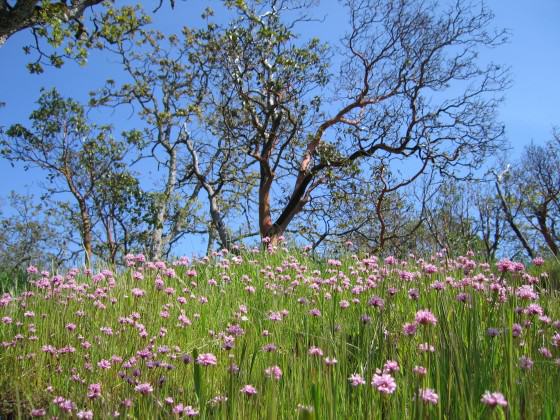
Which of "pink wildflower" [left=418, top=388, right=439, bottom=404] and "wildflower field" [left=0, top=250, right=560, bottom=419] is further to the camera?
"wildflower field" [left=0, top=250, right=560, bottom=419]

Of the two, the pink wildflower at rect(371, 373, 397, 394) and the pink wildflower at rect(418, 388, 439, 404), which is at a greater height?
the pink wildflower at rect(371, 373, 397, 394)

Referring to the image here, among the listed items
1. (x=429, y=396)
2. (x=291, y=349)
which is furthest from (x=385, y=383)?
(x=291, y=349)

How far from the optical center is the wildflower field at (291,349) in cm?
215

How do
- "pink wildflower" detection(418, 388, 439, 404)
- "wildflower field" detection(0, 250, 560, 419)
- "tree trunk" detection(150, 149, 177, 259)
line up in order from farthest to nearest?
"tree trunk" detection(150, 149, 177, 259)
"wildflower field" detection(0, 250, 560, 419)
"pink wildflower" detection(418, 388, 439, 404)

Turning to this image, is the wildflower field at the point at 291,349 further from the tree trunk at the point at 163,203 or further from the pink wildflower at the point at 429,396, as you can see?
the tree trunk at the point at 163,203

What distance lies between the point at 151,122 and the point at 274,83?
244 inches

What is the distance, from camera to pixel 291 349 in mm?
3510

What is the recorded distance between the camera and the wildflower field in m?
2.15

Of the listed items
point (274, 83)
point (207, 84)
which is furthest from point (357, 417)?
point (207, 84)

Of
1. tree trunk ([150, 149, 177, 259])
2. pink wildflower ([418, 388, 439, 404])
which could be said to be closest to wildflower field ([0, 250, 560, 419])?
pink wildflower ([418, 388, 439, 404])

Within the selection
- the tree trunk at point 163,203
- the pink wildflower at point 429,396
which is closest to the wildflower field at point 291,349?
the pink wildflower at point 429,396

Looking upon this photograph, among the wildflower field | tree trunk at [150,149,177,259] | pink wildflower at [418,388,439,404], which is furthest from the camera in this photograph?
tree trunk at [150,149,177,259]

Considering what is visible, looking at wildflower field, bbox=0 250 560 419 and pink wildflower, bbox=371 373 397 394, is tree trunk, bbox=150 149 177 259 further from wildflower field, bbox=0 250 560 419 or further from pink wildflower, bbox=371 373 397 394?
pink wildflower, bbox=371 373 397 394

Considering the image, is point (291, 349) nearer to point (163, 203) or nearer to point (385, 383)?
point (385, 383)
